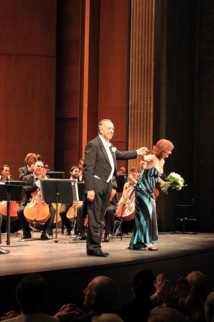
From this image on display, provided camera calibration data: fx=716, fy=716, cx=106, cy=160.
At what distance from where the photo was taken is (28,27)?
49.2 feet

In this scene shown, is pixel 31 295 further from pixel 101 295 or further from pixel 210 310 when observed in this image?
pixel 210 310

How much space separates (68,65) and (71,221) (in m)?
4.20

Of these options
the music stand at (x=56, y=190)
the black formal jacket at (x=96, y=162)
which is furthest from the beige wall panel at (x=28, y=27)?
the black formal jacket at (x=96, y=162)

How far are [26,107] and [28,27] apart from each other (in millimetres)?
1677

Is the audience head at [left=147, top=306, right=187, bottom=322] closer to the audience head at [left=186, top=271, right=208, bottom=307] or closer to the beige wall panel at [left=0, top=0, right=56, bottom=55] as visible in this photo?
the audience head at [left=186, top=271, right=208, bottom=307]

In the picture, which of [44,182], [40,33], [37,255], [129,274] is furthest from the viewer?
[40,33]

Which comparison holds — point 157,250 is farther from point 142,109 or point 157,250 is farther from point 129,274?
point 142,109

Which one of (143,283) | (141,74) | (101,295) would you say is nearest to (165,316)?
(101,295)

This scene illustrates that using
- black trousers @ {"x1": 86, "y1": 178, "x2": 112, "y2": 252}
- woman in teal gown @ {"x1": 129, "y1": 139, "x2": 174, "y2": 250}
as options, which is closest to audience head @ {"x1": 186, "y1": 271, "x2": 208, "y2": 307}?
black trousers @ {"x1": 86, "y1": 178, "x2": 112, "y2": 252}

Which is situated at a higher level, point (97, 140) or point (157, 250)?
point (97, 140)

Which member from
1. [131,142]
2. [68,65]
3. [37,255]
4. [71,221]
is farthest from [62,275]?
[68,65]

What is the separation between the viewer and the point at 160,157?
29.8 feet

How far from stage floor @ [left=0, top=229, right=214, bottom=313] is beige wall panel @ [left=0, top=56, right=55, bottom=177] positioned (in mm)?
4147

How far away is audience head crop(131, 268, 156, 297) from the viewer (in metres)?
4.25
